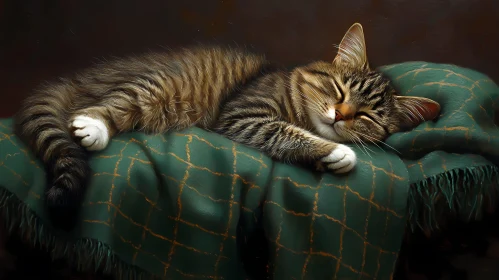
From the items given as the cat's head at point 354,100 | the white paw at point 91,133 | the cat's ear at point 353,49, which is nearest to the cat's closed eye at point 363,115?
the cat's head at point 354,100

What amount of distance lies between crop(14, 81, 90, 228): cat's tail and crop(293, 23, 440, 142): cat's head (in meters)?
0.57

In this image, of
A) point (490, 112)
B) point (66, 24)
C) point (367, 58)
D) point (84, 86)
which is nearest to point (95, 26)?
point (66, 24)

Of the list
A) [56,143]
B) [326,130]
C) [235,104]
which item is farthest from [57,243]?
[326,130]

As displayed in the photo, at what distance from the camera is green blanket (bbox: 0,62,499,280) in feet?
2.83

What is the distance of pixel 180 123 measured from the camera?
3.54ft

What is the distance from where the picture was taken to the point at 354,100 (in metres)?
1.10

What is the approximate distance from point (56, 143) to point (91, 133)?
7 centimetres

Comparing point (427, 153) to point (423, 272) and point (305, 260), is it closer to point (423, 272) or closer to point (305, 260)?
point (423, 272)

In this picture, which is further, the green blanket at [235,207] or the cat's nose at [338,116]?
the cat's nose at [338,116]

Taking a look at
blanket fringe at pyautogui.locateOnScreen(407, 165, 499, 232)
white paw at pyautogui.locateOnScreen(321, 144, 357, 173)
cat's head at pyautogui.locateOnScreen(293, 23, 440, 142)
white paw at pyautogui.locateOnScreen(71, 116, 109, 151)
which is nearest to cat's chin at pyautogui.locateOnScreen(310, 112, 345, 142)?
cat's head at pyautogui.locateOnScreen(293, 23, 440, 142)

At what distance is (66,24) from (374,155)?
752 mm

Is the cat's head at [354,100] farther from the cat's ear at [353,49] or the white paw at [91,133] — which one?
the white paw at [91,133]

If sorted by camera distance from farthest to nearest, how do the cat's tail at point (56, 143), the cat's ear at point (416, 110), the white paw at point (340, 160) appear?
the cat's ear at point (416, 110), the white paw at point (340, 160), the cat's tail at point (56, 143)

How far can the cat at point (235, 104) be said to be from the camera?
38.2 inches
